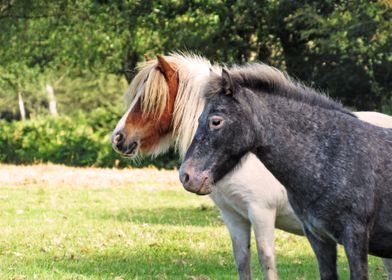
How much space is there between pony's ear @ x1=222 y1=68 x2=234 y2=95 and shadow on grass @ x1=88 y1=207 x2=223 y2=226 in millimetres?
6794

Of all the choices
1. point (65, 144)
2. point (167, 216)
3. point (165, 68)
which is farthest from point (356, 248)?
point (65, 144)

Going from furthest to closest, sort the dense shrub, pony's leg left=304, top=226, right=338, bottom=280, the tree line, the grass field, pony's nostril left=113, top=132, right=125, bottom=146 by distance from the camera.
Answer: the dense shrub → the tree line → the grass field → pony's nostril left=113, top=132, right=125, bottom=146 → pony's leg left=304, top=226, right=338, bottom=280

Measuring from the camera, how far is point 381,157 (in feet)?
15.0

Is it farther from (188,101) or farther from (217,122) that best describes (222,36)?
(217,122)

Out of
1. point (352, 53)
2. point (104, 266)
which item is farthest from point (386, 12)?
point (104, 266)

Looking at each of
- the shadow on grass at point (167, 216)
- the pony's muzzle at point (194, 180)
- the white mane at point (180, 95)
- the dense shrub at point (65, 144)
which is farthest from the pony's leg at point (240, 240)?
the dense shrub at point (65, 144)

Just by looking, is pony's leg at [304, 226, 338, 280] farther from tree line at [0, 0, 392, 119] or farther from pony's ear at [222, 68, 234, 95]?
tree line at [0, 0, 392, 119]

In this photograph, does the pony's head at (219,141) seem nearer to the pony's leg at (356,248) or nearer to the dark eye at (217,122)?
the dark eye at (217,122)

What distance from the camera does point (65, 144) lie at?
2472 cm

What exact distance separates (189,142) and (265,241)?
39.8 inches

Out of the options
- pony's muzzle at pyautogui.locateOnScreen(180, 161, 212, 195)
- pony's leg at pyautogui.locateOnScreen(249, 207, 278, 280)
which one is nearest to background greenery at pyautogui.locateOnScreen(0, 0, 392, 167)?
pony's leg at pyautogui.locateOnScreen(249, 207, 278, 280)

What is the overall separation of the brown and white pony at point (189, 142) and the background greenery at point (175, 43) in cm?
965

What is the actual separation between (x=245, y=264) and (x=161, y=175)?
13.6m

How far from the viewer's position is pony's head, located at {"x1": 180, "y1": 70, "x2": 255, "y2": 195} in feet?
14.6
